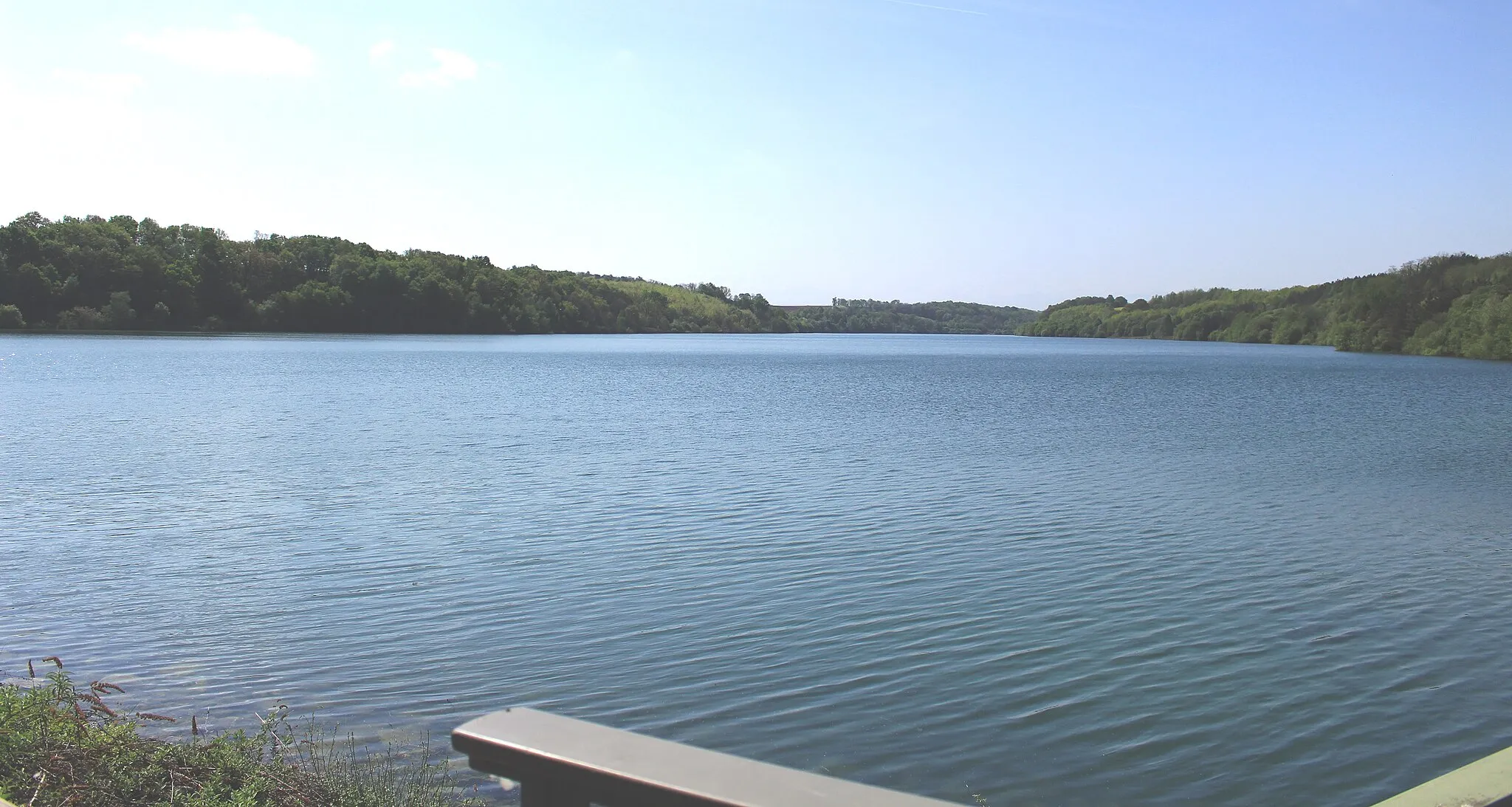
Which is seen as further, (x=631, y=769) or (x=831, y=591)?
(x=831, y=591)

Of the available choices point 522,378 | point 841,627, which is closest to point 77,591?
point 841,627

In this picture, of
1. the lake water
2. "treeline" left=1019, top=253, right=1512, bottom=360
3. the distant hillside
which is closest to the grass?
the lake water

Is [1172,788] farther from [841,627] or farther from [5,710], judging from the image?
[5,710]

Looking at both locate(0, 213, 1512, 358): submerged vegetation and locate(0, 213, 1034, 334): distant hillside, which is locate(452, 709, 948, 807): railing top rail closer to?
locate(0, 213, 1512, 358): submerged vegetation

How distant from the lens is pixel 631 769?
1.86m

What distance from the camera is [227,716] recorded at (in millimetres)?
7879

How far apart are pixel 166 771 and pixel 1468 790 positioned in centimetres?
542

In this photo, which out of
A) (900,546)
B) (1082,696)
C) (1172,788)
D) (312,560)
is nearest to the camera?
(1172,788)

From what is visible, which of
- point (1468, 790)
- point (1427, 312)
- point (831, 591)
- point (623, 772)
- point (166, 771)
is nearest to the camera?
point (623, 772)

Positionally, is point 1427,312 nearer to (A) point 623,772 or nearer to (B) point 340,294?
(B) point 340,294

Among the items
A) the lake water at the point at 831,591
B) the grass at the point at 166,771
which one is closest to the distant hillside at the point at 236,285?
the lake water at the point at 831,591

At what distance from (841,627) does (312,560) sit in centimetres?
668

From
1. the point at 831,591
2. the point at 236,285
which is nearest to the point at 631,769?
the point at 831,591

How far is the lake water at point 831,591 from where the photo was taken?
7902 mm
